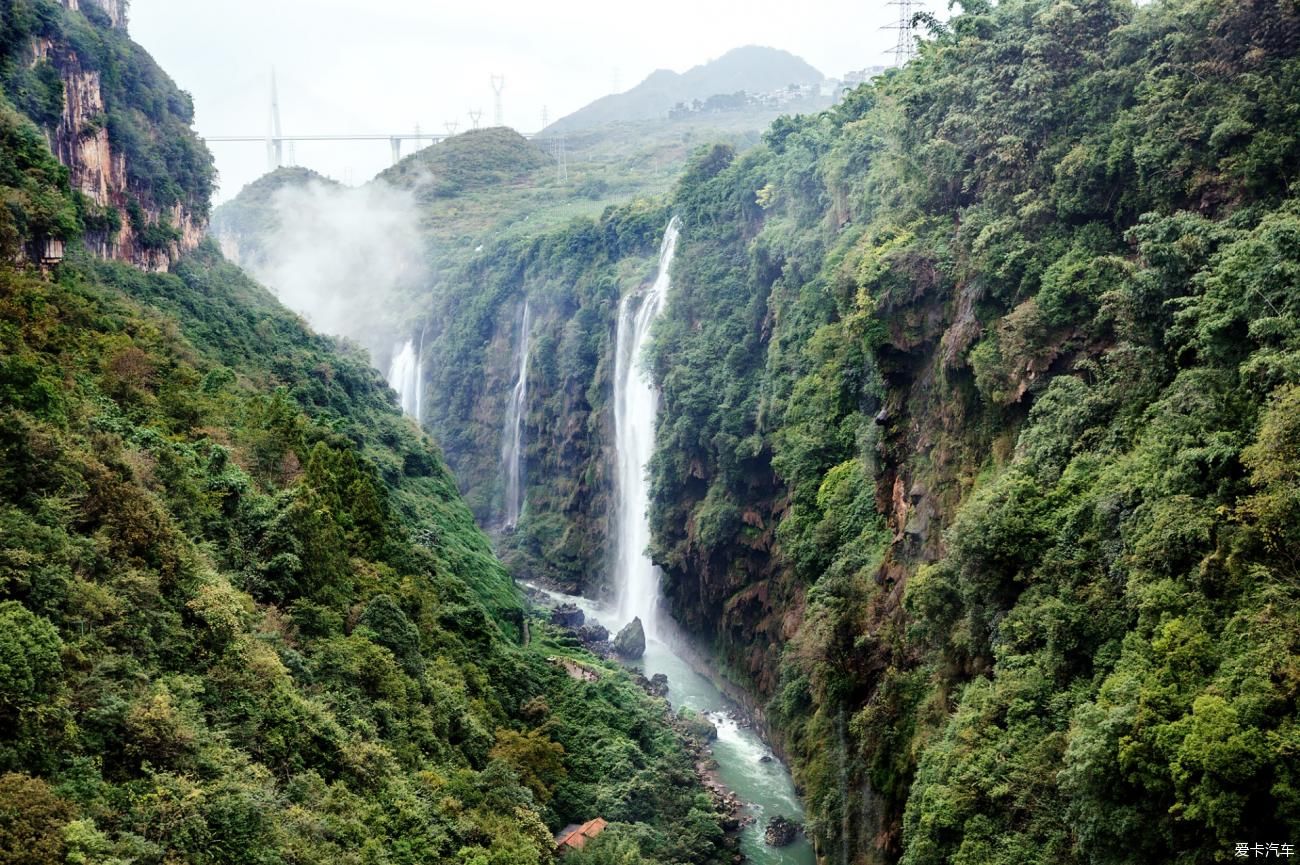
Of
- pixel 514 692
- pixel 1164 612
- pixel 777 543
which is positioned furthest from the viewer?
pixel 777 543

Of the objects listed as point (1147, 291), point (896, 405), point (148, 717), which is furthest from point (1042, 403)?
point (148, 717)

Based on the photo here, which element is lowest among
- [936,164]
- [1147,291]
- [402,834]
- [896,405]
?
[402,834]

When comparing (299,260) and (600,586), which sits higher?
(299,260)

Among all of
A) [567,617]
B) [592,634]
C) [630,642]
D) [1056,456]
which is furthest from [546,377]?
[1056,456]

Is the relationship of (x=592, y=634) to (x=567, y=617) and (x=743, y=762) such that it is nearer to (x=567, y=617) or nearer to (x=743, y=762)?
(x=567, y=617)

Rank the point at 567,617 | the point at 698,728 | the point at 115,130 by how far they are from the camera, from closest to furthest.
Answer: the point at 698,728 < the point at 115,130 < the point at 567,617

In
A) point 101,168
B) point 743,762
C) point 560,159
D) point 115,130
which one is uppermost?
point 560,159

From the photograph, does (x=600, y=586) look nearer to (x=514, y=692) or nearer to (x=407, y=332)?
(x=514, y=692)
